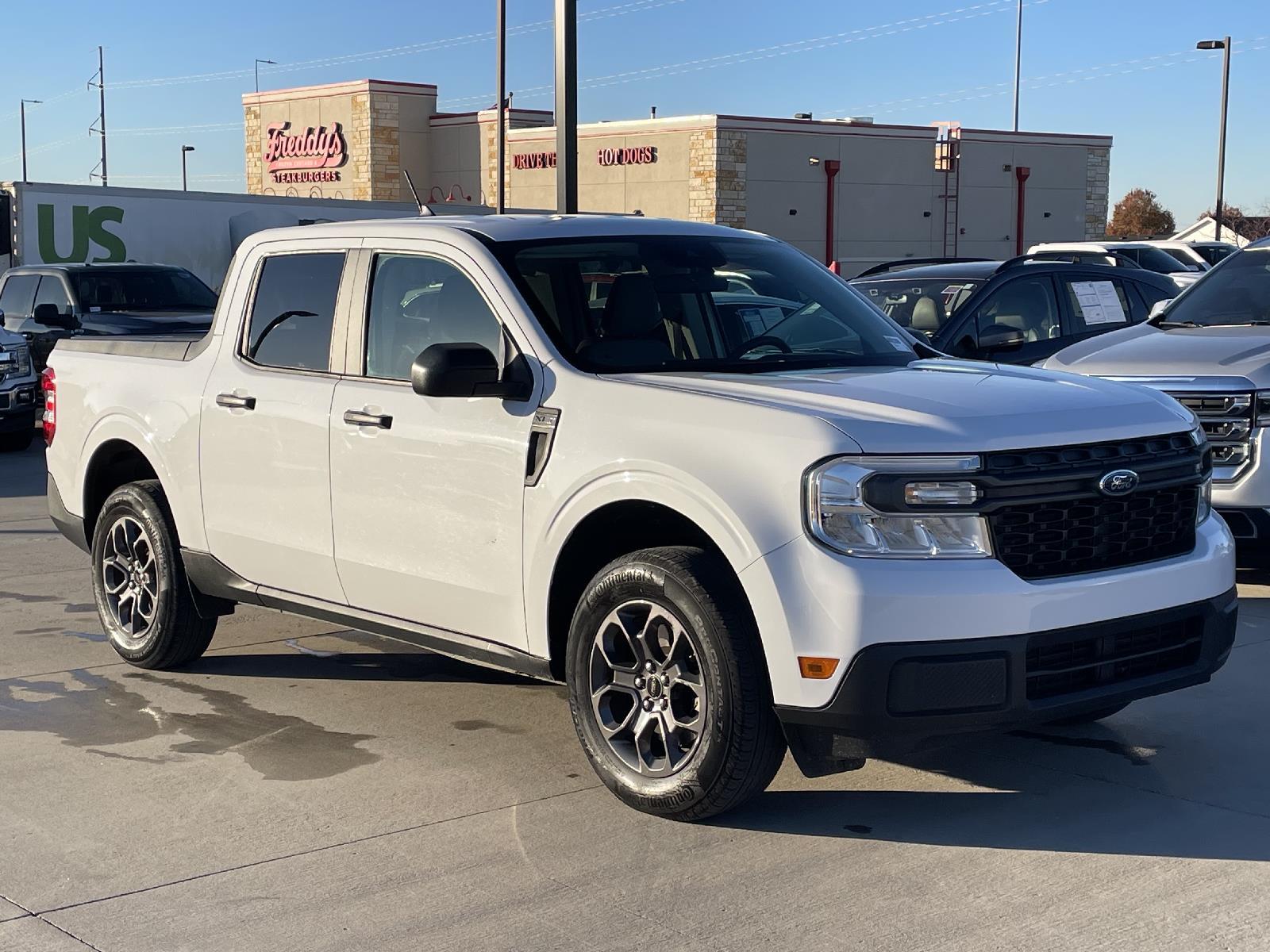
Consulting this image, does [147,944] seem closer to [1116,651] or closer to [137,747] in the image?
[137,747]

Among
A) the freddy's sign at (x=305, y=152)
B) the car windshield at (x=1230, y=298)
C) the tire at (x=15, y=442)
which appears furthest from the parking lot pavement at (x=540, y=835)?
the freddy's sign at (x=305, y=152)

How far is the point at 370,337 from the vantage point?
5.94 meters

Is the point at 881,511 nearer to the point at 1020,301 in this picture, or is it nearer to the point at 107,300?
the point at 1020,301

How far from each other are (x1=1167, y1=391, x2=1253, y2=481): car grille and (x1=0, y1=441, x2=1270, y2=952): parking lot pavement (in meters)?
1.53

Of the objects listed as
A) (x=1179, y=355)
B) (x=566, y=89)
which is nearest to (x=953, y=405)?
(x=1179, y=355)

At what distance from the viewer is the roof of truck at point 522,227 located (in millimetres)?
5844

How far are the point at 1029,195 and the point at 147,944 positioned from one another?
184 ft

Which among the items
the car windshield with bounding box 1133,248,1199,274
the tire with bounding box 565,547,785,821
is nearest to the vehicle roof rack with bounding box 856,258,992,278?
the tire with bounding box 565,547,785,821

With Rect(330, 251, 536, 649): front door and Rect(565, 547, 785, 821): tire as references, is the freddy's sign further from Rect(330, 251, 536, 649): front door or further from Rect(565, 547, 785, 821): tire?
Rect(565, 547, 785, 821): tire

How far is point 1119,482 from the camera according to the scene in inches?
187

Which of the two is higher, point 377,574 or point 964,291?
point 964,291

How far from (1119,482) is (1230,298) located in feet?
→ 17.3

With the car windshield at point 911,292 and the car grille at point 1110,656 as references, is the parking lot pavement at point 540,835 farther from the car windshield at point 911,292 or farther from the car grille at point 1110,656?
the car windshield at point 911,292

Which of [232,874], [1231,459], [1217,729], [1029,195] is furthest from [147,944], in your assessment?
[1029,195]
